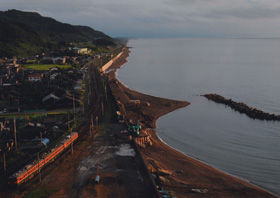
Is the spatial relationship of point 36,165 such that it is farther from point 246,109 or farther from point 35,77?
point 35,77

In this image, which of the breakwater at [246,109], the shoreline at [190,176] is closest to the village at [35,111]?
the shoreline at [190,176]

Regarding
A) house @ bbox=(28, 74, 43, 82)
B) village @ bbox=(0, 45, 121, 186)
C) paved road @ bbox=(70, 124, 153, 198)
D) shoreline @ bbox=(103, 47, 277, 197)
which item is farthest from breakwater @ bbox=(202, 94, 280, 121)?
house @ bbox=(28, 74, 43, 82)

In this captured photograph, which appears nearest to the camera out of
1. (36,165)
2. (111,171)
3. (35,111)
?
(36,165)

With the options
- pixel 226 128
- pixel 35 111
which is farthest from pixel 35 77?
pixel 226 128

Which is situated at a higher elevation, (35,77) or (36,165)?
(35,77)

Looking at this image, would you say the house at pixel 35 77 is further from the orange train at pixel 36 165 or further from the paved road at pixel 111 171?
the orange train at pixel 36 165

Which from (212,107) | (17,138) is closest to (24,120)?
(17,138)

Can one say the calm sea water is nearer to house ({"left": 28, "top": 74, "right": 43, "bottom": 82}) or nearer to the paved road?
the paved road

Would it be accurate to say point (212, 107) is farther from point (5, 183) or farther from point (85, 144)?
point (5, 183)
